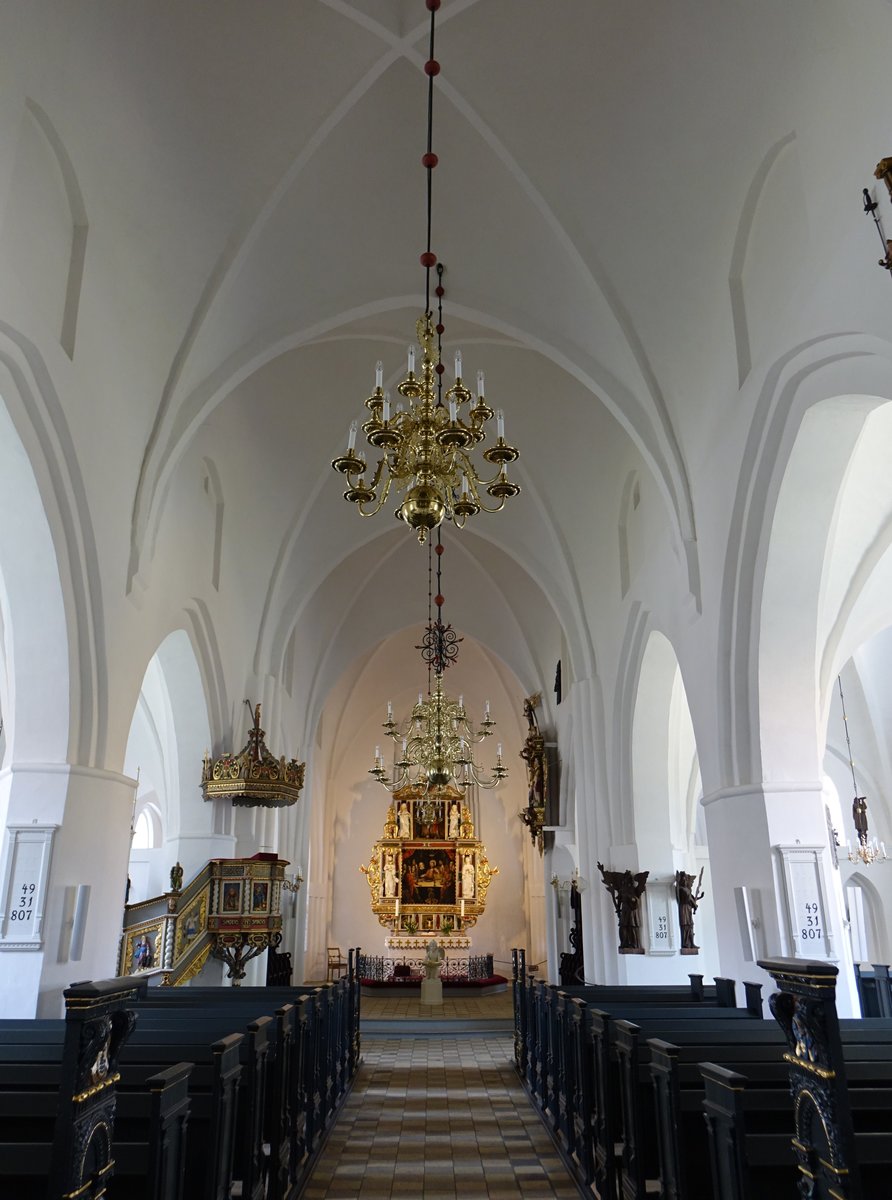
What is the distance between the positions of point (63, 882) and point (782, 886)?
21.5 ft

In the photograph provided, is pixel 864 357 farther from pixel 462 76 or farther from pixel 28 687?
pixel 28 687

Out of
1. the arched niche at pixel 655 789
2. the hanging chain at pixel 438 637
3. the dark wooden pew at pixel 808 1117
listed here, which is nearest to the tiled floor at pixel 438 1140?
the dark wooden pew at pixel 808 1117

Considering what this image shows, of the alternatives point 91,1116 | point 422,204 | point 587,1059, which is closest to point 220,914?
point 587,1059

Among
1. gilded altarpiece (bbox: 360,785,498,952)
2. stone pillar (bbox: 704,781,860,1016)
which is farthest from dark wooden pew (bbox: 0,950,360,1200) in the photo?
gilded altarpiece (bbox: 360,785,498,952)

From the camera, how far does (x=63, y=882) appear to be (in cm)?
837

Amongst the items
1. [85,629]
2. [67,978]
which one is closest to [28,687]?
[85,629]

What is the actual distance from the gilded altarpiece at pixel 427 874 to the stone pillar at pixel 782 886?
1577 cm

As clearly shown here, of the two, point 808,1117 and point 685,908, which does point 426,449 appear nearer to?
point 808,1117

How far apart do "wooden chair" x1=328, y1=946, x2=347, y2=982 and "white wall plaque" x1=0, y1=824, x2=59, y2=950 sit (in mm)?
14242

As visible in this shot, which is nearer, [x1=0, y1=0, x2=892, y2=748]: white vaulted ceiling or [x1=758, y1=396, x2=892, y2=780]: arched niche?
[x1=0, y1=0, x2=892, y2=748]: white vaulted ceiling

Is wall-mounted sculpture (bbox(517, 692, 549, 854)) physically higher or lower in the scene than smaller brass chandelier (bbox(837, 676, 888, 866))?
higher

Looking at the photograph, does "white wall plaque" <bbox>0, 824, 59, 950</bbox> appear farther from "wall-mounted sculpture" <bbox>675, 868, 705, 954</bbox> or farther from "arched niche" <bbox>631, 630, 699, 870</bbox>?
"wall-mounted sculpture" <bbox>675, 868, 705, 954</bbox>

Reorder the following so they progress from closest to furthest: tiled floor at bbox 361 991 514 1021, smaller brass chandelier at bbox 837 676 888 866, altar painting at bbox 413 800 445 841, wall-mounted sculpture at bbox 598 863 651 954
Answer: wall-mounted sculpture at bbox 598 863 651 954, smaller brass chandelier at bbox 837 676 888 866, tiled floor at bbox 361 991 514 1021, altar painting at bbox 413 800 445 841

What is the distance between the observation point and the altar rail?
24109mm
